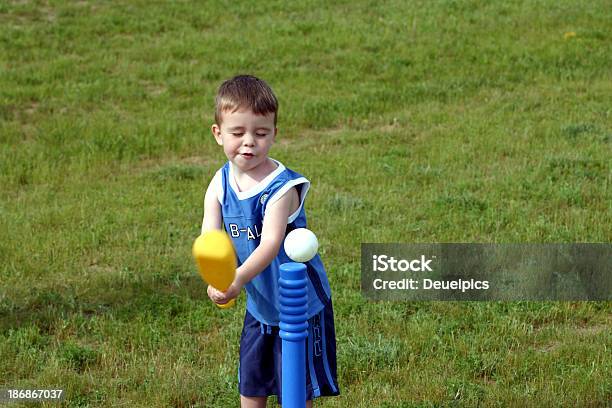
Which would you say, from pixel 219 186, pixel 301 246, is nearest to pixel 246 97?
pixel 219 186

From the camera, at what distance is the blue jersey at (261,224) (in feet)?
13.0

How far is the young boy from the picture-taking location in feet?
12.6

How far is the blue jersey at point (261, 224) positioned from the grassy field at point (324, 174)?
1.25m

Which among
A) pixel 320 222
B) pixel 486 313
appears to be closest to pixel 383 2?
pixel 320 222

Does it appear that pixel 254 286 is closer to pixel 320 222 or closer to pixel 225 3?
pixel 320 222

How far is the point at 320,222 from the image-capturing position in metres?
8.30

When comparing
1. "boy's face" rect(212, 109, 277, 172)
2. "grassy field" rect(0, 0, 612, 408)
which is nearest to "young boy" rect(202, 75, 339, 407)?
"boy's face" rect(212, 109, 277, 172)

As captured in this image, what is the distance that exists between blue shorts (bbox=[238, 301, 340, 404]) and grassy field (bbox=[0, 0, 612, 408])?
3.23ft

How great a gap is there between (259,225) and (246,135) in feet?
1.34

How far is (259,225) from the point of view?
13.2 ft

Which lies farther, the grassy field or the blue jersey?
the grassy field

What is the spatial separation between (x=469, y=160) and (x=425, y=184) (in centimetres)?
92

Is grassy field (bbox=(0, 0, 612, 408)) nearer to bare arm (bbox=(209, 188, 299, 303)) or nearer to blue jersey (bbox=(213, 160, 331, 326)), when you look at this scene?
blue jersey (bbox=(213, 160, 331, 326))

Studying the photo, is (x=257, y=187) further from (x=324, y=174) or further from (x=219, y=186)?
(x=324, y=174)
